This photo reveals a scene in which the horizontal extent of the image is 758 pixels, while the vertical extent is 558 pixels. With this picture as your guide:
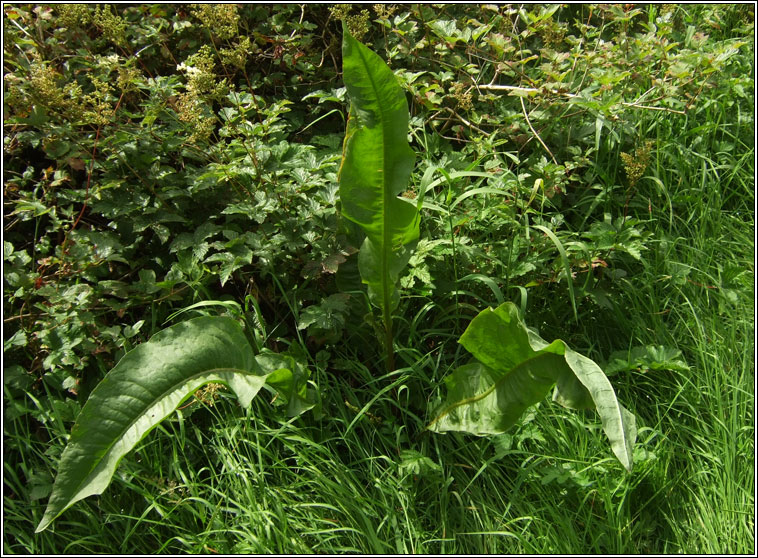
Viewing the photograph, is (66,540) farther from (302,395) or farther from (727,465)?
(727,465)

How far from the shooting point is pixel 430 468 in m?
1.82

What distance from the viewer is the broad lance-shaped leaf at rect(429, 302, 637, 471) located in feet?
4.64

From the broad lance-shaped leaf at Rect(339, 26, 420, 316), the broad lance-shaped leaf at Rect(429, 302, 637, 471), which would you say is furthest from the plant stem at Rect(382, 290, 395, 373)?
the broad lance-shaped leaf at Rect(429, 302, 637, 471)

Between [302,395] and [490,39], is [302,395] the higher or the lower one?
the lower one

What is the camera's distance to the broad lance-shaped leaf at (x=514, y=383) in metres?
1.41

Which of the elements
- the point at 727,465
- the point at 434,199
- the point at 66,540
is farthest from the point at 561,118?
the point at 66,540

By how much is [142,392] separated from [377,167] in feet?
2.67

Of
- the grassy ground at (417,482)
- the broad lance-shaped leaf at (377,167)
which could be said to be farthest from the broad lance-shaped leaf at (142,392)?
the broad lance-shaped leaf at (377,167)

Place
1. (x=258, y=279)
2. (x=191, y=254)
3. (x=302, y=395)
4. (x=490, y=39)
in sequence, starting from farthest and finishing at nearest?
(x=490, y=39)
(x=258, y=279)
(x=191, y=254)
(x=302, y=395)

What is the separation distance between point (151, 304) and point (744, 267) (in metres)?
2.20

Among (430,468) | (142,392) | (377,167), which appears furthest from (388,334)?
(142,392)

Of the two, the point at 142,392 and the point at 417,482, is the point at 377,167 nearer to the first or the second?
the point at 142,392

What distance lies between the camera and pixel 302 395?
5.82 ft

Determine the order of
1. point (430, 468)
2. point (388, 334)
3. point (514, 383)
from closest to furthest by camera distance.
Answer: point (514, 383)
point (430, 468)
point (388, 334)
